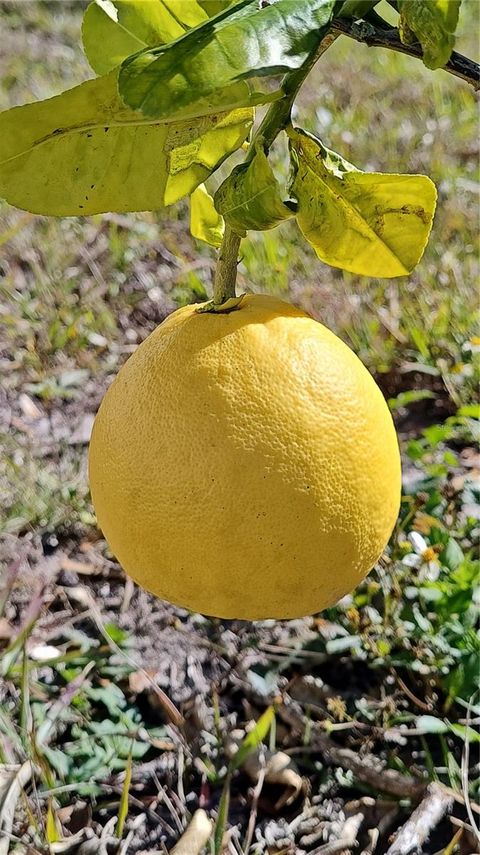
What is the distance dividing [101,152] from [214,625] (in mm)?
848

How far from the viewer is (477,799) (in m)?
1.17

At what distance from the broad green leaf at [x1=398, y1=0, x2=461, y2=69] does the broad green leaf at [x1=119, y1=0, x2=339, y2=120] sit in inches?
2.6

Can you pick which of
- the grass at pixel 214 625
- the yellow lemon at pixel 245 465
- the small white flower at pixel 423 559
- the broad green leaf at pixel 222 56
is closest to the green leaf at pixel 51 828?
the grass at pixel 214 625

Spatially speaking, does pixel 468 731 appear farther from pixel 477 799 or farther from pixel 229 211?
pixel 229 211

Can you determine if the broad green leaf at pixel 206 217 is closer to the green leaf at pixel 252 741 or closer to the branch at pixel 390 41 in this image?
the branch at pixel 390 41

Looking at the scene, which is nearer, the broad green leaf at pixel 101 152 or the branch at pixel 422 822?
the broad green leaf at pixel 101 152

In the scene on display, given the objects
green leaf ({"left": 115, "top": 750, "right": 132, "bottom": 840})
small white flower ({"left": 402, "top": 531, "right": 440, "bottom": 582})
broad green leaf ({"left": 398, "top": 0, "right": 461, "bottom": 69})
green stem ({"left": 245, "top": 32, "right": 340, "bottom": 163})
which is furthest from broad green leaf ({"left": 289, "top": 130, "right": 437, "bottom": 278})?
green leaf ({"left": 115, "top": 750, "right": 132, "bottom": 840})

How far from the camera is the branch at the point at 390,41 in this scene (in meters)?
0.71

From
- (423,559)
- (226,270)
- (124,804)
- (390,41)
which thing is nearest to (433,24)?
(390,41)

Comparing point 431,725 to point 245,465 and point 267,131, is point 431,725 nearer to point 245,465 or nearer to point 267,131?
point 245,465

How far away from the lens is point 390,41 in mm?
712

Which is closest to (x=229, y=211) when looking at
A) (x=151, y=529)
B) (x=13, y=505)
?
(x=151, y=529)

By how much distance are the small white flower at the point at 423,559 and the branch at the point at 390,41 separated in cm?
75

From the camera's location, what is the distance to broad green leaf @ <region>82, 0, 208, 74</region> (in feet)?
2.74
